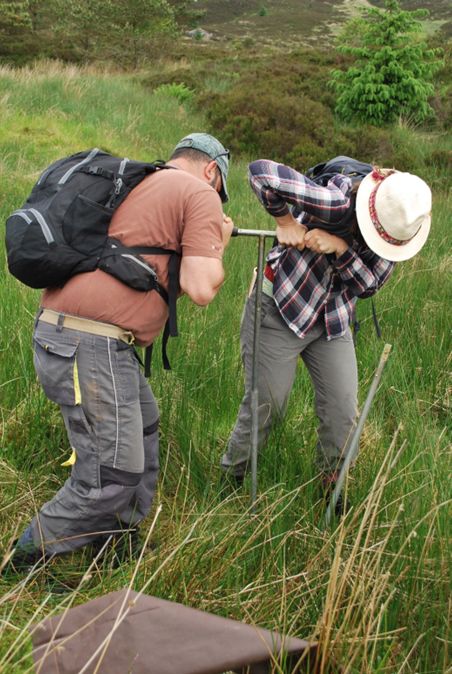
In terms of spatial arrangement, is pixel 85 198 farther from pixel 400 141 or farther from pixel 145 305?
pixel 400 141

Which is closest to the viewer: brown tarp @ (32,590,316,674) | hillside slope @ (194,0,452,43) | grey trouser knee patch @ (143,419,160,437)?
brown tarp @ (32,590,316,674)

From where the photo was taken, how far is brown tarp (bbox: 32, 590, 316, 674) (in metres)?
1.56

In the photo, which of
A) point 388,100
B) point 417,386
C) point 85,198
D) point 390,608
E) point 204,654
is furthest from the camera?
point 388,100

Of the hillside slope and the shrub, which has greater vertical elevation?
the hillside slope

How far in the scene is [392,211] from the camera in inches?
104

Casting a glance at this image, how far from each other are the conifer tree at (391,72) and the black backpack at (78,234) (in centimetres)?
1270

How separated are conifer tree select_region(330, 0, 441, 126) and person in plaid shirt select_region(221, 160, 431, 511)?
1204cm

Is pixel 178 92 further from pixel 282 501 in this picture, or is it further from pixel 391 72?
pixel 282 501

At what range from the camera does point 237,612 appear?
2.15 metres

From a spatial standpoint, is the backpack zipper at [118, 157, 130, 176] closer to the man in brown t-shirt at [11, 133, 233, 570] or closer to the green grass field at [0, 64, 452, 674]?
the man in brown t-shirt at [11, 133, 233, 570]

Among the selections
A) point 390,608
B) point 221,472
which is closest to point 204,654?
point 390,608

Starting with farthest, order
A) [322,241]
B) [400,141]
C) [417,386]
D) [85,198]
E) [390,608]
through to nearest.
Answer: [400,141], [417,386], [322,241], [85,198], [390,608]

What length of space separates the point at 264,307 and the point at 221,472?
2.57 feet

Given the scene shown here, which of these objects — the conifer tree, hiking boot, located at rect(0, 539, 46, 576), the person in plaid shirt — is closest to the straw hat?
the person in plaid shirt
